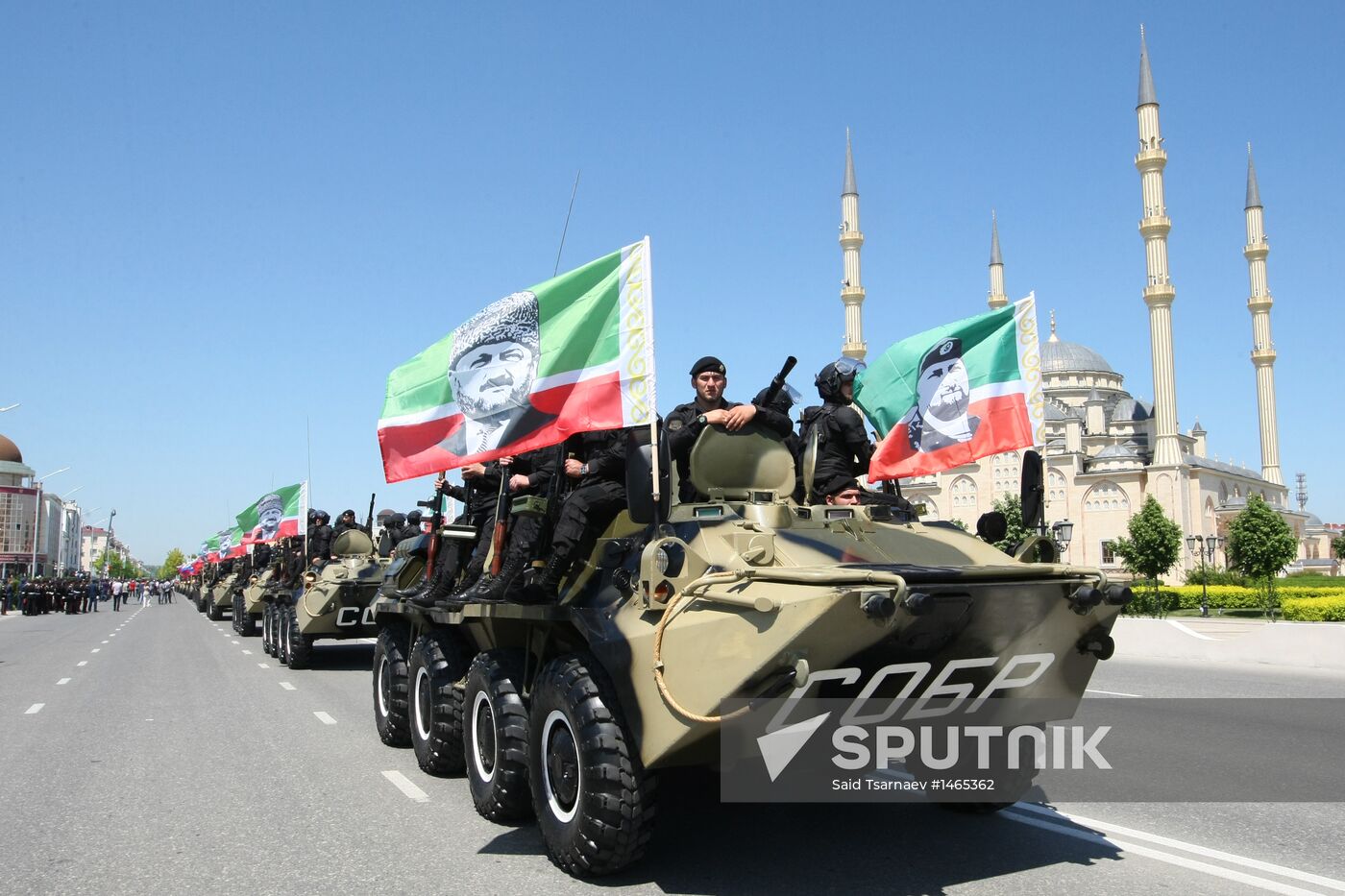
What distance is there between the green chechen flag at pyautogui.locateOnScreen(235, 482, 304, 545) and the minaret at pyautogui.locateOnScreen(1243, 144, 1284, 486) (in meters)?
78.5

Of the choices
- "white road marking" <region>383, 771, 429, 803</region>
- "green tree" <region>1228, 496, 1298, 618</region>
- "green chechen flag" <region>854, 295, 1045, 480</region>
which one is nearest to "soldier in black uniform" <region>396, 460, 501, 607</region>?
"white road marking" <region>383, 771, 429, 803</region>

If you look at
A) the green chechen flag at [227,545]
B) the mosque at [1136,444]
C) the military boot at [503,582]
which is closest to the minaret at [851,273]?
the mosque at [1136,444]

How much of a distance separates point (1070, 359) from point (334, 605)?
9468 centimetres

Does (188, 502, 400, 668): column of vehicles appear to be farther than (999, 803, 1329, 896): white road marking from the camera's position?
Yes

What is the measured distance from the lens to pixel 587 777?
4812mm

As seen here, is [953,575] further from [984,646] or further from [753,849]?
[753,849]

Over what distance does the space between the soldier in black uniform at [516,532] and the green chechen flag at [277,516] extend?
15.0m

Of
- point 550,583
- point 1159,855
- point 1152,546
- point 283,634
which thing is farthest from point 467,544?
point 1152,546

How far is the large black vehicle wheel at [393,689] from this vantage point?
871 centimetres

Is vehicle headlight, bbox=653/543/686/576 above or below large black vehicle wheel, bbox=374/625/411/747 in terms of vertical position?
above

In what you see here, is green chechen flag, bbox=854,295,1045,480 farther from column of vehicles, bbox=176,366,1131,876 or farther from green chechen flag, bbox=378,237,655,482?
green chechen flag, bbox=378,237,655,482

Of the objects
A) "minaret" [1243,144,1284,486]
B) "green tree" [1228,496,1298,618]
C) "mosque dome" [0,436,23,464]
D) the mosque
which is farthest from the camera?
"mosque dome" [0,436,23,464]

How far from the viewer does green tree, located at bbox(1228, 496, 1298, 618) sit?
217 ft

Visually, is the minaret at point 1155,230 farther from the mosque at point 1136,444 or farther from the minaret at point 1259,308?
the minaret at point 1259,308
